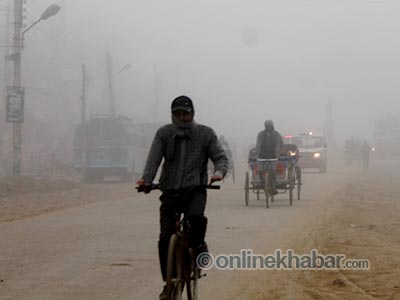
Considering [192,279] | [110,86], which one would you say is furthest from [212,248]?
[110,86]

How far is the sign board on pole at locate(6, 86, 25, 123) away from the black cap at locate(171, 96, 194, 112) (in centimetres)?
2349

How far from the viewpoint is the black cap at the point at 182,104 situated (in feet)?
21.1

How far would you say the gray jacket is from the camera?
6.44 metres

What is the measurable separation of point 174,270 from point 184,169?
0.93 meters

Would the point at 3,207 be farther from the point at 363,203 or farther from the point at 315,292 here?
the point at 315,292

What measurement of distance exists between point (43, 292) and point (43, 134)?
59.6 meters

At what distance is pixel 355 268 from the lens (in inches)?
350

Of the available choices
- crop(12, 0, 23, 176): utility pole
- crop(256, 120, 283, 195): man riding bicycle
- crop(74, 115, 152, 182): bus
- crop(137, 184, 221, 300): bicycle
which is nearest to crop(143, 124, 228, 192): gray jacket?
crop(137, 184, 221, 300): bicycle

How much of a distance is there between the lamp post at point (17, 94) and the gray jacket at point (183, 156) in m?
23.3

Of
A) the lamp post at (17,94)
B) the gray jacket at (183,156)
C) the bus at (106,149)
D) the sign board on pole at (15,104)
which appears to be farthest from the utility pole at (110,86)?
the gray jacket at (183,156)

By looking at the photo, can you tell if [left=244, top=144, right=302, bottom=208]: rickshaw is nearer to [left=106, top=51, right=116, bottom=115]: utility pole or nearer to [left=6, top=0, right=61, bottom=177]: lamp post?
[left=6, top=0, right=61, bottom=177]: lamp post

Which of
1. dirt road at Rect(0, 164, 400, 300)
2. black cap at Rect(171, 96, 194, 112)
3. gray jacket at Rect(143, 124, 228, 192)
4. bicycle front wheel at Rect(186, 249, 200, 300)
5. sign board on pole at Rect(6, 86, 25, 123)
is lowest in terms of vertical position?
dirt road at Rect(0, 164, 400, 300)

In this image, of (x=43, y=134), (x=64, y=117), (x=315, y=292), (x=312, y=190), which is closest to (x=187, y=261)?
(x=315, y=292)

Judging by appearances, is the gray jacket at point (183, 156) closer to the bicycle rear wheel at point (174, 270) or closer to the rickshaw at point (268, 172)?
the bicycle rear wheel at point (174, 270)
